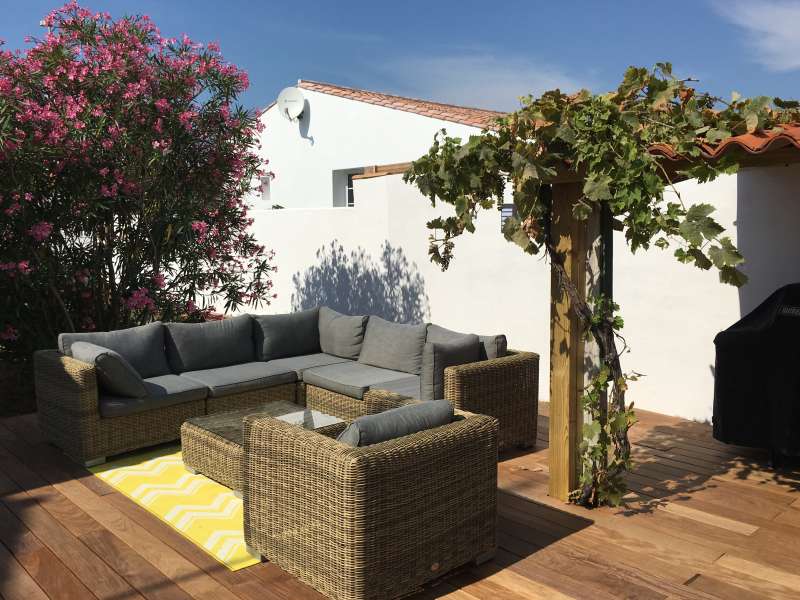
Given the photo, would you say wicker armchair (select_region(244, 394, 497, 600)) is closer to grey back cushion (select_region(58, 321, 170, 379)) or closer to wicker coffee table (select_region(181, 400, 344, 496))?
wicker coffee table (select_region(181, 400, 344, 496))

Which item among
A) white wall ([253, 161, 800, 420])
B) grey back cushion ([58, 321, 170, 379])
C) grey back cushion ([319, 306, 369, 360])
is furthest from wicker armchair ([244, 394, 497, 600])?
white wall ([253, 161, 800, 420])

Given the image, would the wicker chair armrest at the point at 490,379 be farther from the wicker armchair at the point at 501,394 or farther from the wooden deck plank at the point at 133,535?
the wooden deck plank at the point at 133,535

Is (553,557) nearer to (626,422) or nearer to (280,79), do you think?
(626,422)

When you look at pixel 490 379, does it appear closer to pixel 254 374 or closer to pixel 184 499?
pixel 254 374

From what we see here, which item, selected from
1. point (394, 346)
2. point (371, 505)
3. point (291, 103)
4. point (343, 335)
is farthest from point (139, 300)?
point (291, 103)

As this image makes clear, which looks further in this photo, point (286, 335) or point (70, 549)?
point (286, 335)

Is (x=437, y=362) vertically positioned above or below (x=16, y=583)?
above

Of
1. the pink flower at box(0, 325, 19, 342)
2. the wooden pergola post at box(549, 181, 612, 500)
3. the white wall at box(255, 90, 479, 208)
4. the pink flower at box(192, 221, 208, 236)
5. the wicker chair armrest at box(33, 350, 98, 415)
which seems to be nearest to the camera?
the wooden pergola post at box(549, 181, 612, 500)

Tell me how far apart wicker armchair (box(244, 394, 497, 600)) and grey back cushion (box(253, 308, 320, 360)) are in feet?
9.61

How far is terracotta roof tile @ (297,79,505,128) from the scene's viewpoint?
1146 cm

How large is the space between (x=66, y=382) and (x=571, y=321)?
339 centimetres

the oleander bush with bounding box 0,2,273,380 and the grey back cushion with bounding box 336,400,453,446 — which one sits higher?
the oleander bush with bounding box 0,2,273,380

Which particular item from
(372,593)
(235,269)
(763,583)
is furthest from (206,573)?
(235,269)

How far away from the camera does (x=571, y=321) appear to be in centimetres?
388
